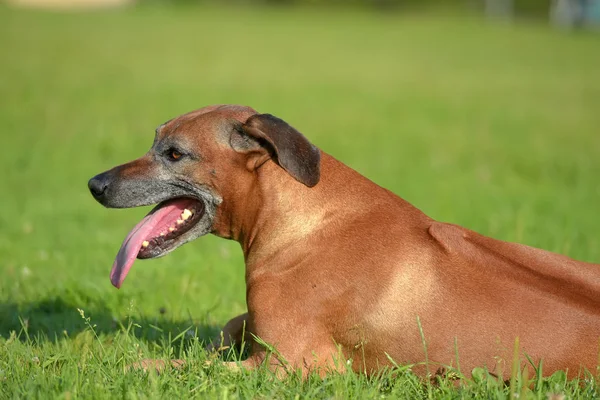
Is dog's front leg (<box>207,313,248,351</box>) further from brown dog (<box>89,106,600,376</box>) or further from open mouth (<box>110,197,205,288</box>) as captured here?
open mouth (<box>110,197,205,288</box>)

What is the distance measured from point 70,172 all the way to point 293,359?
960 centimetres

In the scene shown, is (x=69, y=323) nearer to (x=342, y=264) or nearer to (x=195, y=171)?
(x=195, y=171)

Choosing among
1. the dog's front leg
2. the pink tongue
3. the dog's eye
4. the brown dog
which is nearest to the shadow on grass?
the dog's front leg

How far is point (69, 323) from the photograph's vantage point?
6.04 meters

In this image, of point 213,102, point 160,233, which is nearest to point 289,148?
point 160,233

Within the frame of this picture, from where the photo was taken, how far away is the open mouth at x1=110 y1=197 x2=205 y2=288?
4879 mm

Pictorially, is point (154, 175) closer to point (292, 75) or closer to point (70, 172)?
point (70, 172)

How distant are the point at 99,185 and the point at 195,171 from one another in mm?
579

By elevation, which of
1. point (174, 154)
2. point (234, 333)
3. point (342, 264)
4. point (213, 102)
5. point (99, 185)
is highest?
point (174, 154)

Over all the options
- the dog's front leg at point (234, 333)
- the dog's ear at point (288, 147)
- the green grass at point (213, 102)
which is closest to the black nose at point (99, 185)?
the green grass at point (213, 102)

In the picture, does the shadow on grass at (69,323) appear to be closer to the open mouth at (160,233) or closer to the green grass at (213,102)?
the green grass at (213,102)

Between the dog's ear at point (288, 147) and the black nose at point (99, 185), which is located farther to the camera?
the black nose at point (99, 185)

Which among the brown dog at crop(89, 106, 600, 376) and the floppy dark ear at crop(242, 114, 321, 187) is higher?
the floppy dark ear at crop(242, 114, 321, 187)

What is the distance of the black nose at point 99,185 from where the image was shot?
16.3 feet
